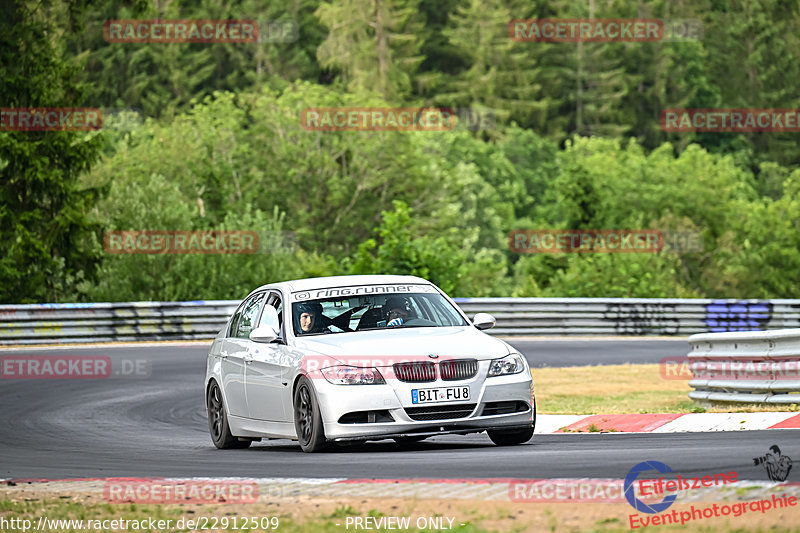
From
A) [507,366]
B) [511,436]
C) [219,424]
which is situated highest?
[507,366]

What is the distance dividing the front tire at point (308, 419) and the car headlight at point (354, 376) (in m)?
0.20

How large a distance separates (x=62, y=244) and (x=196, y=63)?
6374 centimetres

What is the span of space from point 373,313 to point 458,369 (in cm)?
136

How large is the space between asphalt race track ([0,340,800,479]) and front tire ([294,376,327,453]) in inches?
5.0

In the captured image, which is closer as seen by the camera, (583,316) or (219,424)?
(219,424)

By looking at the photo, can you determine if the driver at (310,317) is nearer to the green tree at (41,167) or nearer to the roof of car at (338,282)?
the roof of car at (338,282)

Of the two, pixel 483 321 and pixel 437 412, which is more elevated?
pixel 483 321

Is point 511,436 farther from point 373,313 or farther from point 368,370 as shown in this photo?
point 373,313

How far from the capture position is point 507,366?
1177 cm

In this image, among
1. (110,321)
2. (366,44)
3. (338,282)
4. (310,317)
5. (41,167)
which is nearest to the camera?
Result: (310,317)

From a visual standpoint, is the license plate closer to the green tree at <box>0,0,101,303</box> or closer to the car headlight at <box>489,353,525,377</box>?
the car headlight at <box>489,353,525,377</box>

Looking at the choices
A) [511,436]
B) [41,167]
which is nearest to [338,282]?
[511,436]

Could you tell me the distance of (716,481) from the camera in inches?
324

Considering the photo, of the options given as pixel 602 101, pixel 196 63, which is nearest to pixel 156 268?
pixel 196 63
